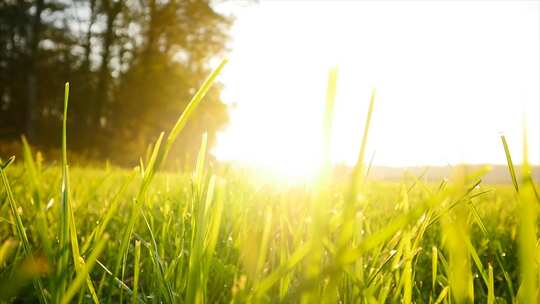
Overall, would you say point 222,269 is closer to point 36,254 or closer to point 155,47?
point 36,254

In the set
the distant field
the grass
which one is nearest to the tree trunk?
the distant field

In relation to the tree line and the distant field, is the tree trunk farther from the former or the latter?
the distant field

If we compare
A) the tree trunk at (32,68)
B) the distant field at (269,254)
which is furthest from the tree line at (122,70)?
the distant field at (269,254)

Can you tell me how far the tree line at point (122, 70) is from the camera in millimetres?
12758

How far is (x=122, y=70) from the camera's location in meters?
13.6

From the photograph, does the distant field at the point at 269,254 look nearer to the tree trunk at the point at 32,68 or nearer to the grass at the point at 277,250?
the grass at the point at 277,250

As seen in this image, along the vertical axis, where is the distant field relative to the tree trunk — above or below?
below

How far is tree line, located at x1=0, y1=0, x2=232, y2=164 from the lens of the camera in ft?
41.9

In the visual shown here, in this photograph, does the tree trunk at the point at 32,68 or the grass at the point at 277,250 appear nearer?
the grass at the point at 277,250

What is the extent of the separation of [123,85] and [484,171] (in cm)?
1422

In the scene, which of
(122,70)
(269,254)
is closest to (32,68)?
(122,70)

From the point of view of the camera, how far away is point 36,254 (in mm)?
740

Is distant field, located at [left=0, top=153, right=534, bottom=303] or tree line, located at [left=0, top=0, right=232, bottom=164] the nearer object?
A: distant field, located at [left=0, top=153, right=534, bottom=303]

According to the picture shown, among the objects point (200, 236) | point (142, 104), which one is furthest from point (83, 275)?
point (142, 104)
